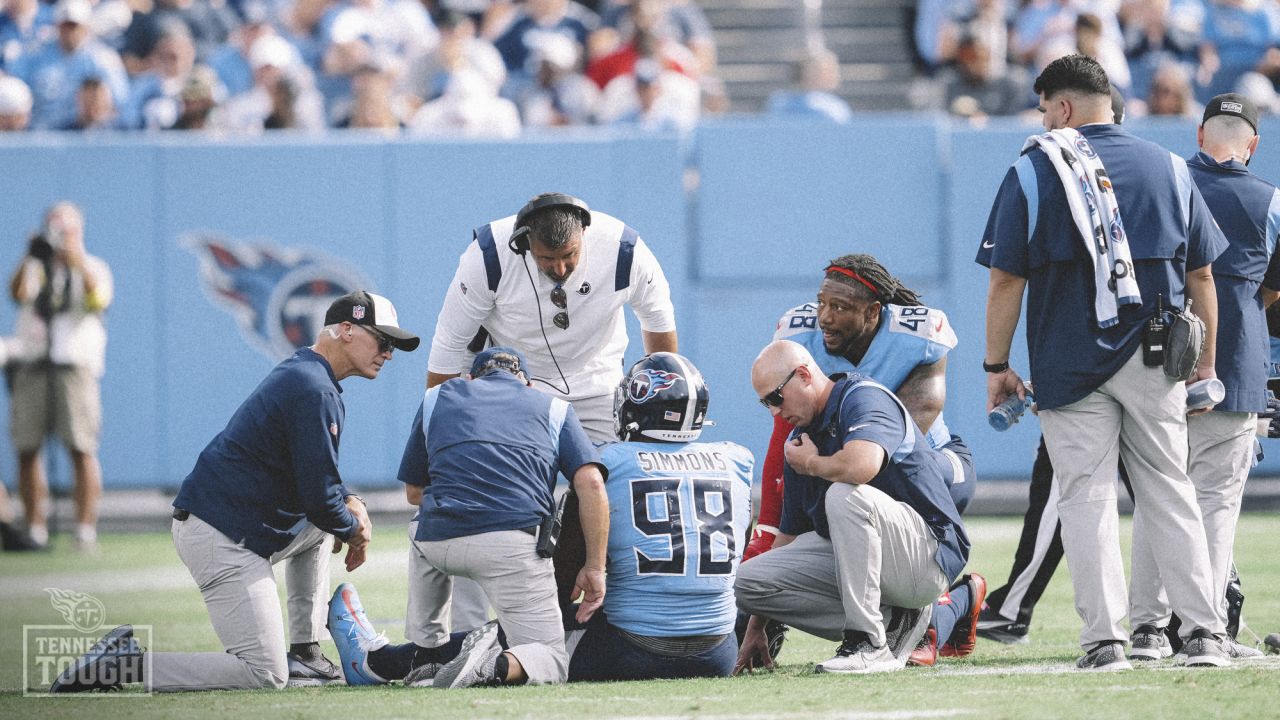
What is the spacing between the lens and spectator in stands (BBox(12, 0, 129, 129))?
13.9 meters

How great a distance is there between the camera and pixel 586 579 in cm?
558

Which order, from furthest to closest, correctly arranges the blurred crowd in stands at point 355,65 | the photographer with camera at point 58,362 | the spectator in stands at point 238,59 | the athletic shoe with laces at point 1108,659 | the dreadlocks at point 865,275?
the spectator in stands at point 238,59 → the blurred crowd in stands at point 355,65 → the photographer with camera at point 58,362 → the dreadlocks at point 865,275 → the athletic shoe with laces at point 1108,659

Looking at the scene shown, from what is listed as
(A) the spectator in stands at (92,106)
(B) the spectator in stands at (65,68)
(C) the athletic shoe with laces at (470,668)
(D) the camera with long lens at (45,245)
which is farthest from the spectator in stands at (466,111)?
(C) the athletic shoe with laces at (470,668)

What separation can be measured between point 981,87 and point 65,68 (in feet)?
26.1

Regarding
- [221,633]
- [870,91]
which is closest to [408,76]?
[870,91]

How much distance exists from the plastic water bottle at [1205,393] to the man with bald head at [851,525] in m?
0.95

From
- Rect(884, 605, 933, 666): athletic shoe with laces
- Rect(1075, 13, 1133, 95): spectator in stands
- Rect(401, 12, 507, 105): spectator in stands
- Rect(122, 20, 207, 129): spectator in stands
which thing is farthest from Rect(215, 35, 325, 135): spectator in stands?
Rect(884, 605, 933, 666): athletic shoe with laces

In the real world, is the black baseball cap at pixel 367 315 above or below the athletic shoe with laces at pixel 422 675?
above

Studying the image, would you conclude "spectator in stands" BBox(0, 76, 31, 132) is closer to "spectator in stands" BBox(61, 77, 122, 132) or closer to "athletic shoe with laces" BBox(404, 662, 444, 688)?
"spectator in stands" BBox(61, 77, 122, 132)

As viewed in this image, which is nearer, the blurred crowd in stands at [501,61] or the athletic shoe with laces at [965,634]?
the athletic shoe with laces at [965,634]

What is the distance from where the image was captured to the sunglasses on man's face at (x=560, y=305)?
6711mm

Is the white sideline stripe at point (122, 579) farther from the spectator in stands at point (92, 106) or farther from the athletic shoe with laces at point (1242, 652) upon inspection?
the athletic shoe with laces at point (1242, 652)

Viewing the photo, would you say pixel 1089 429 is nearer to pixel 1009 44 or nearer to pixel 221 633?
pixel 221 633

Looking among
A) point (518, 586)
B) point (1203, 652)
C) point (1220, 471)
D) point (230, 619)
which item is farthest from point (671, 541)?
point (1220, 471)
